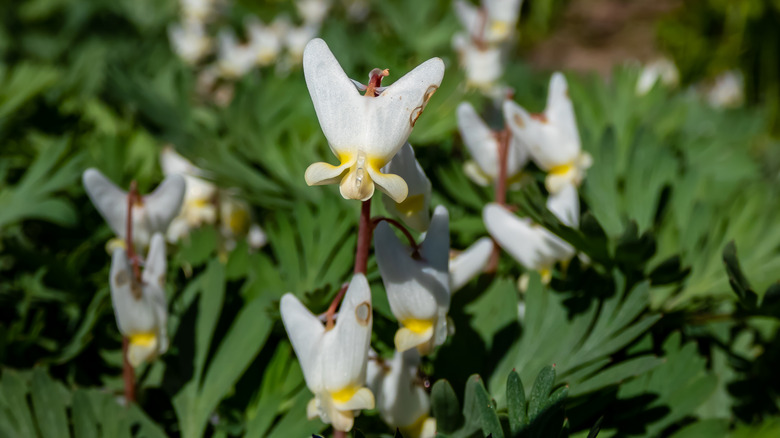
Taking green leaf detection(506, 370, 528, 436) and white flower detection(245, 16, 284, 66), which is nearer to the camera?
green leaf detection(506, 370, 528, 436)

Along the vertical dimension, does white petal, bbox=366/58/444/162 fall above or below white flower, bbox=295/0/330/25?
above

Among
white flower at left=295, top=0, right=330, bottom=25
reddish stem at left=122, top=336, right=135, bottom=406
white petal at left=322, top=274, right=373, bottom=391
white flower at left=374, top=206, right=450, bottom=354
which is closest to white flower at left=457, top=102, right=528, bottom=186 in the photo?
white flower at left=374, top=206, right=450, bottom=354

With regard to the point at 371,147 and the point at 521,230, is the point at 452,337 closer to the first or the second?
the point at 521,230

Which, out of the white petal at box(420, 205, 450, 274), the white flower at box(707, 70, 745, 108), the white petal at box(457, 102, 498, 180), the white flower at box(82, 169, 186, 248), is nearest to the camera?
the white petal at box(420, 205, 450, 274)

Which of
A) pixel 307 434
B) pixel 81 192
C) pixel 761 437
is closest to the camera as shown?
pixel 307 434

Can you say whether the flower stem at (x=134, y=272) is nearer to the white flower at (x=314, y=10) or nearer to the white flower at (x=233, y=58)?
the white flower at (x=233, y=58)

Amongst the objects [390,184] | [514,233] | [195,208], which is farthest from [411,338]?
[195,208]

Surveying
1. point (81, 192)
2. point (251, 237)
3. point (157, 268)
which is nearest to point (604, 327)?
point (157, 268)

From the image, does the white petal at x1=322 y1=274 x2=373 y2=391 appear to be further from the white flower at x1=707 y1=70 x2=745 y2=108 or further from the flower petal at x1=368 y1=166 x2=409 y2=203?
the white flower at x1=707 y1=70 x2=745 y2=108
